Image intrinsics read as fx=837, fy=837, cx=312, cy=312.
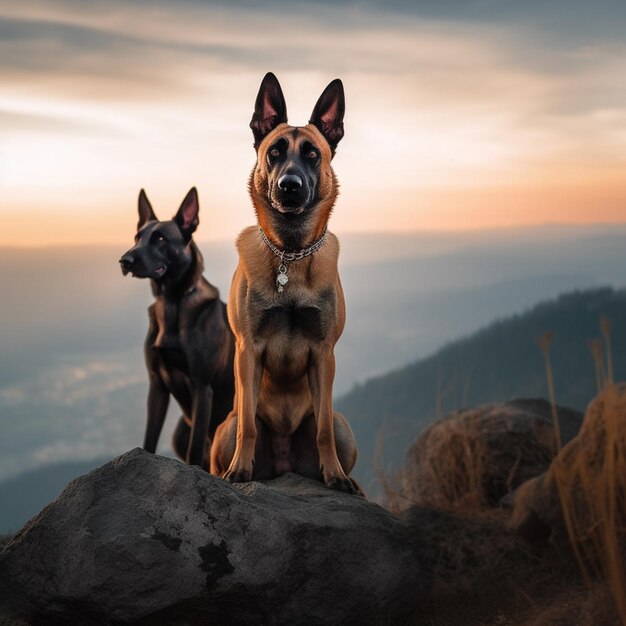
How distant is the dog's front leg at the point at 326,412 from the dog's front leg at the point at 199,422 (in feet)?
6.58

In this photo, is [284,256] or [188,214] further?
[188,214]

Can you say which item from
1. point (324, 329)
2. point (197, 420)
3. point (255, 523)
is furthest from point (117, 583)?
point (197, 420)

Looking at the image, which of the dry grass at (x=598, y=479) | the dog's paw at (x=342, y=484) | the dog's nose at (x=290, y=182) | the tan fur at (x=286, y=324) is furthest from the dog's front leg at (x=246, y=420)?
the dry grass at (x=598, y=479)

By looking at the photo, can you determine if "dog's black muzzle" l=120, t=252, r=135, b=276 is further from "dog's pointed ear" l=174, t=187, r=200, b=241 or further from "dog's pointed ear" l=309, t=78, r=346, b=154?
"dog's pointed ear" l=309, t=78, r=346, b=154

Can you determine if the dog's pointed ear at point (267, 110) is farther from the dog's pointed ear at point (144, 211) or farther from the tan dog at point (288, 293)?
the dog's pointed ear at point (144, 211)

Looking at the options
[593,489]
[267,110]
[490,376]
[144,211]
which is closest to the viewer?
[593,489]

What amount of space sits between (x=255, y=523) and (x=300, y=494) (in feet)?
2.72

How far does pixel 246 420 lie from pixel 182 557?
132 cm

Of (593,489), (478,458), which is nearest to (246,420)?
(593,489)

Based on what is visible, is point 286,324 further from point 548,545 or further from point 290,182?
point 548,545

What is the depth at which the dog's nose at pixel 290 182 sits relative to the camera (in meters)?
6.08

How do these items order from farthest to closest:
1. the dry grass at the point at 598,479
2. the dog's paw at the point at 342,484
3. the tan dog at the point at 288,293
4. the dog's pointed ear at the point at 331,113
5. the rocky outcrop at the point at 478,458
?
the rocky outcrop at the point at 478,458 → the dog's paw at the point at 342,484 → the dog's pointed ear at the point at 331,113 → the tan dog at the point at 288,293 → the dry grass at the point at 598,479

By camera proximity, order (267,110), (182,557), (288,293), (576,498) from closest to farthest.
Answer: (182,557) → (288,293) → (267,110) → (576,498)

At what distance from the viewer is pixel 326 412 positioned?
6699 millimetres
